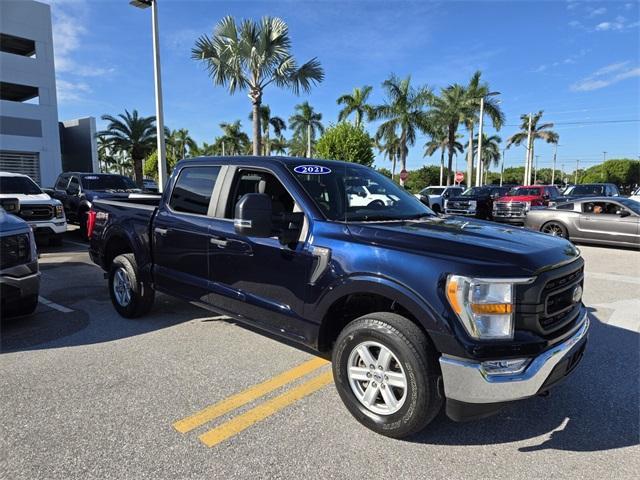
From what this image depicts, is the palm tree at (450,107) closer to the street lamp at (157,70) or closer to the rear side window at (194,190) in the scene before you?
the street lamp at (157,70)

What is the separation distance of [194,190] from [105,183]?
34.5 feet

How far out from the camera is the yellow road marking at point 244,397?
10.1 ft

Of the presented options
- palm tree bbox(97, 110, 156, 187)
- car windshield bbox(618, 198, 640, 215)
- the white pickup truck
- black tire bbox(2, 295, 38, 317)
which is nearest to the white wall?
palm tree bbox(97, 110, 156, 187)

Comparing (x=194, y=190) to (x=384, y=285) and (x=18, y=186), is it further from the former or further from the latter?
(x=18, y=186)

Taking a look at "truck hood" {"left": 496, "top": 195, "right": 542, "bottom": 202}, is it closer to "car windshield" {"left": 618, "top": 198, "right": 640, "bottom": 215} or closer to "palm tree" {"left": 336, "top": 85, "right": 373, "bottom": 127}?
"car windshield" {"left": 618, "top": 198, "right": 640, "bottom": 215}

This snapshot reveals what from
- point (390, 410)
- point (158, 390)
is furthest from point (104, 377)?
point (390, 410)

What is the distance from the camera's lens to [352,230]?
3.13 m

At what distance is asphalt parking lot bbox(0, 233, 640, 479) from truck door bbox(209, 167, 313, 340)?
1.91 ft

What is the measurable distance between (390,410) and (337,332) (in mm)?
727

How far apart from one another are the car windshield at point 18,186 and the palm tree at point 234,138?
1898 inches

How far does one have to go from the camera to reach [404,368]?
2.74 m

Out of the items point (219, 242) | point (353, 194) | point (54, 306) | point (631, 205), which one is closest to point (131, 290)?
point (54, 306)

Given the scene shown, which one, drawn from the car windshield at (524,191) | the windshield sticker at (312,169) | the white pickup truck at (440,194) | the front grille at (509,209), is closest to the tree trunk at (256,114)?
the white pickup truck at (440,194)

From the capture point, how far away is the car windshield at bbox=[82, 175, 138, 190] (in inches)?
520
